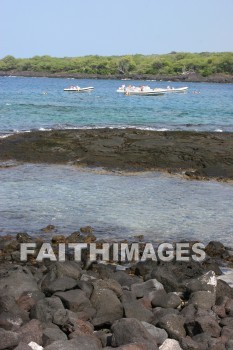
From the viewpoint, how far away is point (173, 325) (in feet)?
29.1

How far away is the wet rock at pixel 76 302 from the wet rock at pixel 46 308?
0.11 meters

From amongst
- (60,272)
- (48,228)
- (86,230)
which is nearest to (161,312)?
(60,272)

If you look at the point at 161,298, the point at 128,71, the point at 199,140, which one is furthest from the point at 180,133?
the point at 128,71

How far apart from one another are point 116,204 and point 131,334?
9.78 meters

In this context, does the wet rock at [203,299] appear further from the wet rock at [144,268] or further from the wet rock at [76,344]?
the wet rock at [76,344]

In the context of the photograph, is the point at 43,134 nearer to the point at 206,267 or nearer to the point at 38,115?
the point at 38,115

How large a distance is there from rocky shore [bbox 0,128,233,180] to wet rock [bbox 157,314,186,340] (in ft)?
46.7

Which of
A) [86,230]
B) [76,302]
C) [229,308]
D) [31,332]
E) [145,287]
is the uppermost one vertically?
[31,332]

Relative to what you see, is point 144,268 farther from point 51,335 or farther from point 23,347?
point 23,347

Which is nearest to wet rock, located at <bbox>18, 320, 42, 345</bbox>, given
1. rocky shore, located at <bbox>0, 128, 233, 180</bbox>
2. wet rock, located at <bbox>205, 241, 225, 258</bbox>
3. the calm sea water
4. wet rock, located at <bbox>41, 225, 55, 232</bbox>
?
wet rock, located at <bbox>205, 241, 225, 258</bbox>

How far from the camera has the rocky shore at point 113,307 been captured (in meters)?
8.19

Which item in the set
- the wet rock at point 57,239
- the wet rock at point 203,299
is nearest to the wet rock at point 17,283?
the wet rock at point 203,299

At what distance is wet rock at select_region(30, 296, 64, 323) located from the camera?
8.83 metres

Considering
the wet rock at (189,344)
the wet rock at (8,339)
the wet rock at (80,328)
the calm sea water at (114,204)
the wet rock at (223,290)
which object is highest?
the wet rock at (8,339)
